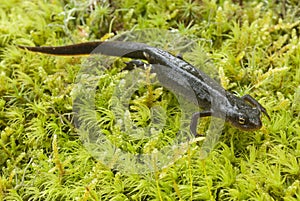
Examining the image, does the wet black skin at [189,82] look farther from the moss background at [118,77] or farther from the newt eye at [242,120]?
the moss background at [118,77]

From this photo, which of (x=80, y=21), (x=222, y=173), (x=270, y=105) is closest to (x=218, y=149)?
(x=222, y=173)

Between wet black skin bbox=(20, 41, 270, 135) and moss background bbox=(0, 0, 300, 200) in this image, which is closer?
moss background bbox=(0, 0, 300, 200)

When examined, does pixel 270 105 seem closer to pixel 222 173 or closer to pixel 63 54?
pixel 222 173

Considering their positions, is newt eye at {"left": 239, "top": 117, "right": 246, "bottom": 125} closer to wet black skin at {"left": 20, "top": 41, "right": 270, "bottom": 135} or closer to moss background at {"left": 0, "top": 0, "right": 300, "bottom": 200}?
wet black skin at {"left": 20, "top": 41, "right": 270, "bottom": 135}

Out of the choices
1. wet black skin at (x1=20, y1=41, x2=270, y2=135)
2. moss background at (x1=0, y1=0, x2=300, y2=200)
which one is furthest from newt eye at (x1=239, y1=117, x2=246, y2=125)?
moss background at (x1=0, y1=0, x2=300, y2=200)

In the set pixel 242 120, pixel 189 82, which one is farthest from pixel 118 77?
pixel 242 120
